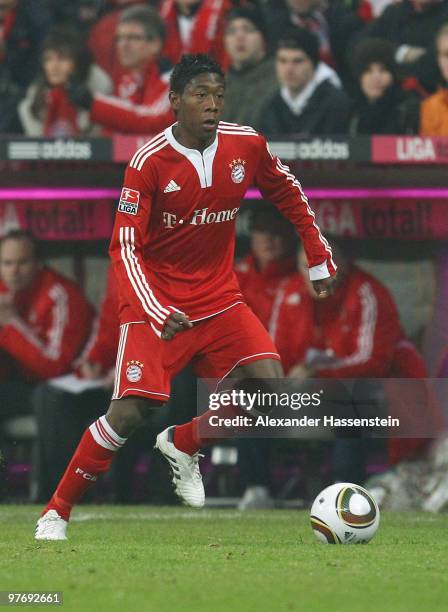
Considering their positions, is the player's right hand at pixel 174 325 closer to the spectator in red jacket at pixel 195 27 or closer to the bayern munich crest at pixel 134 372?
the bayern munich crest at pixel 134 372

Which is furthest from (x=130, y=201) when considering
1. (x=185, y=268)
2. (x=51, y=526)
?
(x=51, y=526)

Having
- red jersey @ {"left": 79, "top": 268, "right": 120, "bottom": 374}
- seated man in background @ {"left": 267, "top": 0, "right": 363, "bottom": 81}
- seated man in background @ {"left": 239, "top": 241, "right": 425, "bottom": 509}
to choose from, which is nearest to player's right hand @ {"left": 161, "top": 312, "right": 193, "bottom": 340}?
seated man in background @ {"left": 239, "top": 241, "right": 425, "bottom": 509}

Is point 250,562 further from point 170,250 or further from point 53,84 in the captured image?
point 53,84

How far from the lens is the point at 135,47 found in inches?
381

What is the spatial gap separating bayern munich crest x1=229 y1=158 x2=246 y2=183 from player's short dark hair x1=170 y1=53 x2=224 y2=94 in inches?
16.0

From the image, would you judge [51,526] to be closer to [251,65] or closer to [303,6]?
[251,65]

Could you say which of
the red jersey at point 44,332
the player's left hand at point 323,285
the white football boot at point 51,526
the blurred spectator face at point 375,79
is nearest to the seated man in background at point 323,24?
the blurred spectator face at point 375,79

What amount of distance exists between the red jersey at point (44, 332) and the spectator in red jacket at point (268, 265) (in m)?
1.16

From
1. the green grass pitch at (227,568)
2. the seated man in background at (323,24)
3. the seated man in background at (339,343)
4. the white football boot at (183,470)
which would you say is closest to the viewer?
the green grass pitch at (227,568)

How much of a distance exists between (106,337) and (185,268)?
3.21 meters

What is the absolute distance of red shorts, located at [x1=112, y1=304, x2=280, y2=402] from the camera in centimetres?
585

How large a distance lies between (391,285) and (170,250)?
11.9 feet

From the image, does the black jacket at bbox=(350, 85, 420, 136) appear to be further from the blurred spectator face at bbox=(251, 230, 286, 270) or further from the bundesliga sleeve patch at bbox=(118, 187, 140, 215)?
the bundesliga sleeve patch at bbox=(118, 187, 140, 215)

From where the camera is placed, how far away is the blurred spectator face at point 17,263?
9.39 metres
